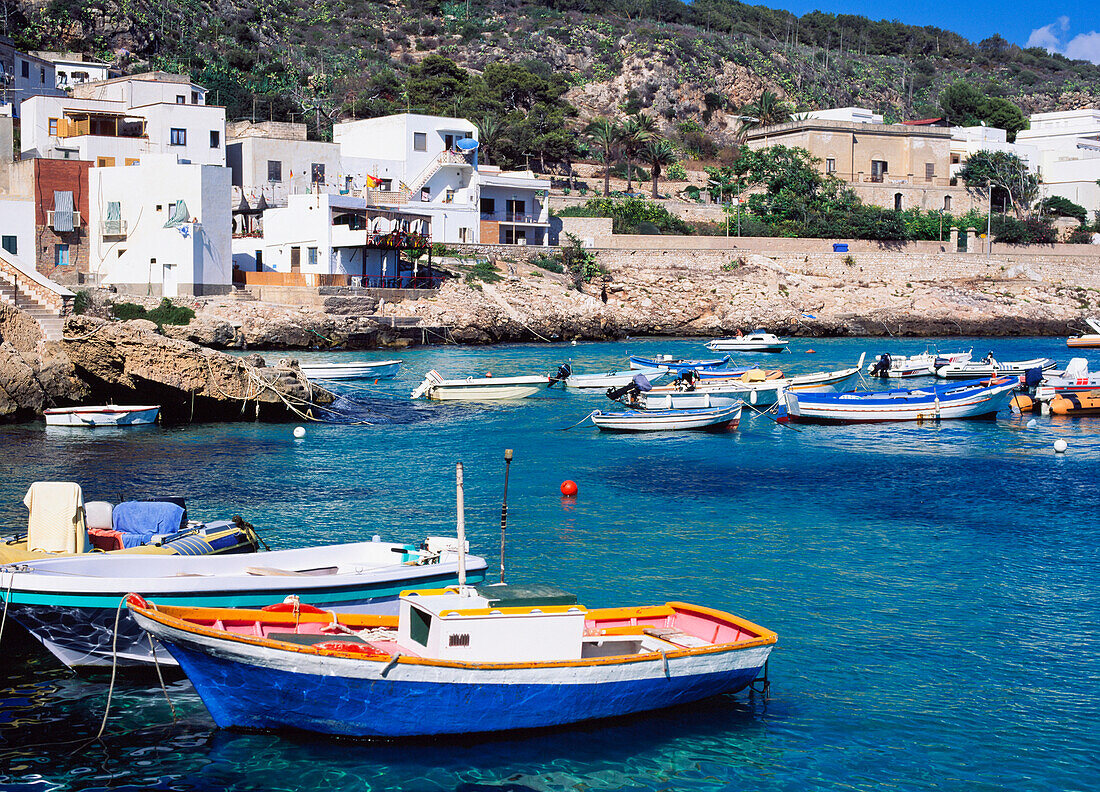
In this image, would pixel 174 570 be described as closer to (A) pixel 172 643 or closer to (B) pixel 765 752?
(A) pixel 172 643

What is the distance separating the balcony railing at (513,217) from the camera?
79.1m

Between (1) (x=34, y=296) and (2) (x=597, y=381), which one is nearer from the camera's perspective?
(1) (x=34, y=296)

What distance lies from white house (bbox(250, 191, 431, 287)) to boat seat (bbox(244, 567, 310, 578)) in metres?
50.1

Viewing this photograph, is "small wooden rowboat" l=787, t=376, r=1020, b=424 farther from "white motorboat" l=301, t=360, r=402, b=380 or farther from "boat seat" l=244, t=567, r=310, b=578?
"boat seat" l=244, t=567, r=310, b=578

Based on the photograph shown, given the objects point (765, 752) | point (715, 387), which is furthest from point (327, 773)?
point (715, 387)

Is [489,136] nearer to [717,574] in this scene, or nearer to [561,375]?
[561,375]

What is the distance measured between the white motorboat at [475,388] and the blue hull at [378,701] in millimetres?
31107

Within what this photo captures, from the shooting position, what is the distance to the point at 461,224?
76688 mm

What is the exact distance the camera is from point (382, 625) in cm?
1354

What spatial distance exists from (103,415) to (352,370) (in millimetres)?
15815

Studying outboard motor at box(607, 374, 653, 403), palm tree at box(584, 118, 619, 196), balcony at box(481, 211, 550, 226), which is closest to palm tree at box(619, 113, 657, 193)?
palm tree at box(584, 118, 619, 196)

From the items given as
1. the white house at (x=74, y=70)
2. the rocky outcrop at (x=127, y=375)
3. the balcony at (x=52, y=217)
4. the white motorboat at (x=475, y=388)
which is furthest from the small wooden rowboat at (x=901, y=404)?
the white house at (x=74, y=70)

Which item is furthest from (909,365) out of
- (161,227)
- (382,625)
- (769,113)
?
(769,113)

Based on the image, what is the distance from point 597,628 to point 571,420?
2580 centimetres
